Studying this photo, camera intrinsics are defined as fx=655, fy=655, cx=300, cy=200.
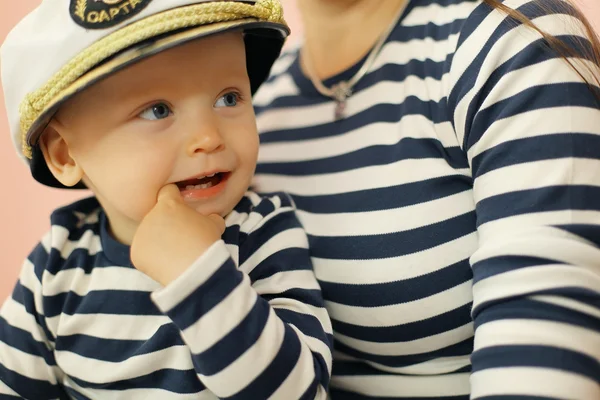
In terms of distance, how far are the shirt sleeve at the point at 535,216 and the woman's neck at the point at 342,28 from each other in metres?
Answer: 0.19

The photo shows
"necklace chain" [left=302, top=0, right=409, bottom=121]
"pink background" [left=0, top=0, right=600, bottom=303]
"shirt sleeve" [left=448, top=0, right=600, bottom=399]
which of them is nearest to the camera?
"shirt sleeve" [left=448, top=0, right=600, bottom=399]

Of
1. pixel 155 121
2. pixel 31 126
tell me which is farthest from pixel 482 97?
pixel 31 126

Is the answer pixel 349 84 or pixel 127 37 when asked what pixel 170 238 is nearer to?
pixel 127 37

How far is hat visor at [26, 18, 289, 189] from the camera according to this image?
605 mm

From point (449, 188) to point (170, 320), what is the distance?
324 millimetres

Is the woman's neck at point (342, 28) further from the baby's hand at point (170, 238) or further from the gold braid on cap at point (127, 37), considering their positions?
the baby's hand at point (170, 238)

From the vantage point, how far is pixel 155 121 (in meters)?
0.66

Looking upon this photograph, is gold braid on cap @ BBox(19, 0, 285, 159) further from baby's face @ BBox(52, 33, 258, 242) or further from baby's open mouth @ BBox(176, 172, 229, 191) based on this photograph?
baby's open mouth @ BBox(176, 172, 229, 191)

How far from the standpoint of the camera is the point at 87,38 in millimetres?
622

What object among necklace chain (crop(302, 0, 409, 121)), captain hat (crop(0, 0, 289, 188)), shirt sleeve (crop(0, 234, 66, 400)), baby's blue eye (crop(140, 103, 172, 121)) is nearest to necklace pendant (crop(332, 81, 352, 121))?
necklace chain (crop(302, 0, 409, 121))

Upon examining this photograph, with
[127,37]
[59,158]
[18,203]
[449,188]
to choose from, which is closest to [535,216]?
[449,188]

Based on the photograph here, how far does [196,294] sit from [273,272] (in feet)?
0.52

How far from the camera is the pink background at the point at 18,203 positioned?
134 cm

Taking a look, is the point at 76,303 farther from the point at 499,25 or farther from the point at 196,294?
the point at 499,25
